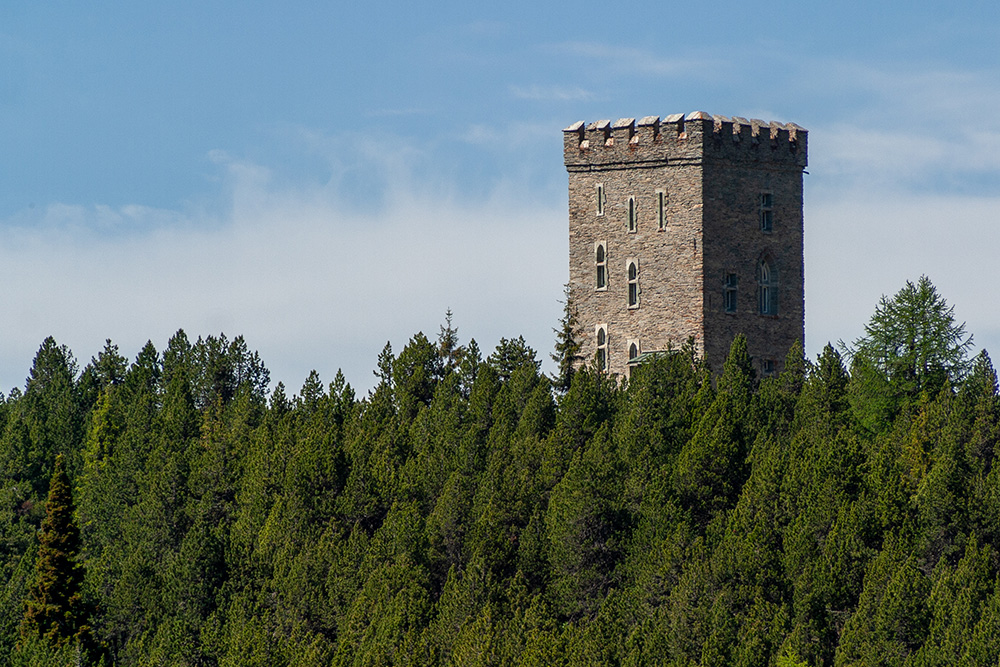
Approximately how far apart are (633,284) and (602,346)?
274 centimetres

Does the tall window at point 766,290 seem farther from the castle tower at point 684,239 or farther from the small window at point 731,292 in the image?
the small window at point 731,292

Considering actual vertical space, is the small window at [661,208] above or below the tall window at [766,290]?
above

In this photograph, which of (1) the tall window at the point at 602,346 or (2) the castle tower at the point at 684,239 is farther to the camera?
(1) the tall window at the point at 602,346

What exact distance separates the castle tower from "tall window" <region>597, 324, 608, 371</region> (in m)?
0.04

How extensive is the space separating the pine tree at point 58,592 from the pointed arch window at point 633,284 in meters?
23.7

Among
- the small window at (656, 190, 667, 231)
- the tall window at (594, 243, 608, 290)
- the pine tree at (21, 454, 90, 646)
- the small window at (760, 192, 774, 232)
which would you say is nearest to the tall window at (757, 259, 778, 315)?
the small window at (760, 192, 774, 232)

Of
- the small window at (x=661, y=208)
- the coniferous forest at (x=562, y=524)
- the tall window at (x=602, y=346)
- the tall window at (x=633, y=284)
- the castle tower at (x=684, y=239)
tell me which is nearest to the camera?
the coniferous forest at (x=562, y=524)

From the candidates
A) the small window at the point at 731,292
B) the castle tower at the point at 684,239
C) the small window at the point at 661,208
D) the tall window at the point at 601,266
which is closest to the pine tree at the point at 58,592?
the castle tower at the point at 684,239

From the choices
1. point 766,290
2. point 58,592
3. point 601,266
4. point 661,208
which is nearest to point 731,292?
point 766,290

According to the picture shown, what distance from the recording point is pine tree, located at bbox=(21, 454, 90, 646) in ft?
282

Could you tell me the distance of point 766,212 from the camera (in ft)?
286

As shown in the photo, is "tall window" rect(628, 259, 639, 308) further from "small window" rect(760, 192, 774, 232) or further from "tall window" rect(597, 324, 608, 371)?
"small window" rect(760, 192, 774, 232)

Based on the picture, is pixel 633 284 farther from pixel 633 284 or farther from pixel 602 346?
pixel 602 346

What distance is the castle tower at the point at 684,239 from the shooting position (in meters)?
85.1
